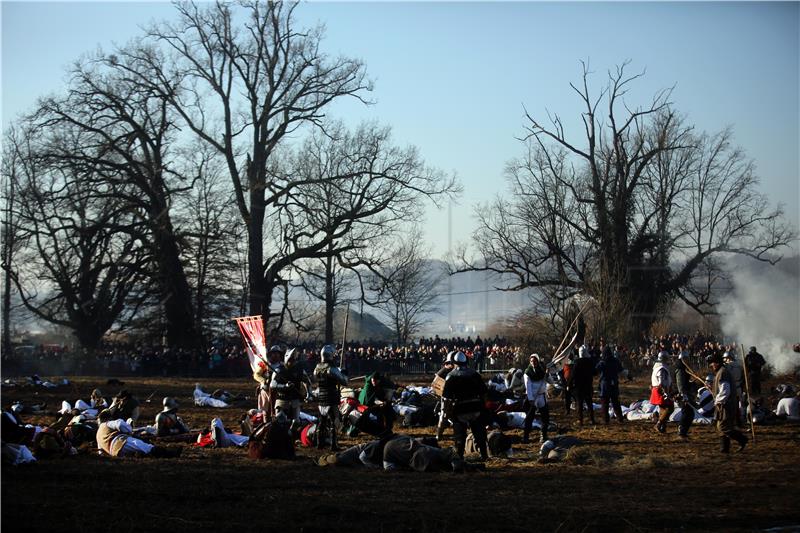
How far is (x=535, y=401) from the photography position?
17.5 m

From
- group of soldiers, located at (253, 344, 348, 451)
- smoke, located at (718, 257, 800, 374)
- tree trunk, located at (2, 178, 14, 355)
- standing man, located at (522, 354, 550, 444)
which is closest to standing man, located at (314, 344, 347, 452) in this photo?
group of soldiers, located at (253, 344, 348, 451)

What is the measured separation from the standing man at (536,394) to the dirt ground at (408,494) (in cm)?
137

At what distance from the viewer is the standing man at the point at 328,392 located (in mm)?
15742

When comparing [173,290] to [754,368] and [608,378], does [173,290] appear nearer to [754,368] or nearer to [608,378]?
[754,368]

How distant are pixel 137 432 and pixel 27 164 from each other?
3259cm

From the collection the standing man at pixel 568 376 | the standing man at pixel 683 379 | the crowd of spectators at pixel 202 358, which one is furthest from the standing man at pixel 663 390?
the crowd of spectators at pixel 202 358

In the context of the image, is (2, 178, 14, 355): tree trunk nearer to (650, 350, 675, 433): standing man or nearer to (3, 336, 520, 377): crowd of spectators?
(3, 336, 520, 377): crowd of spectators

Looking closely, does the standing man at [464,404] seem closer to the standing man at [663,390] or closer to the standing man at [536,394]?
the standing man at [536,394]

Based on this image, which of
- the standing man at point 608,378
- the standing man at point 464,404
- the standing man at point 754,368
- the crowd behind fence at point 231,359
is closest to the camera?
the standing man at point 464,404

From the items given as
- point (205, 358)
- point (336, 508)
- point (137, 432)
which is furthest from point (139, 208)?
point (336, 508)

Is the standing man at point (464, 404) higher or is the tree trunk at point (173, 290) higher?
the tree trunk at point (173, 290)

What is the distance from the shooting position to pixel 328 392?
52.0 feet

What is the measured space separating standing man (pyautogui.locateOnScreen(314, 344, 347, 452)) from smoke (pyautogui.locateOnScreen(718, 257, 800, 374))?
34.4 meters

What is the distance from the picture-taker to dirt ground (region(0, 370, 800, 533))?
9.44 metres
